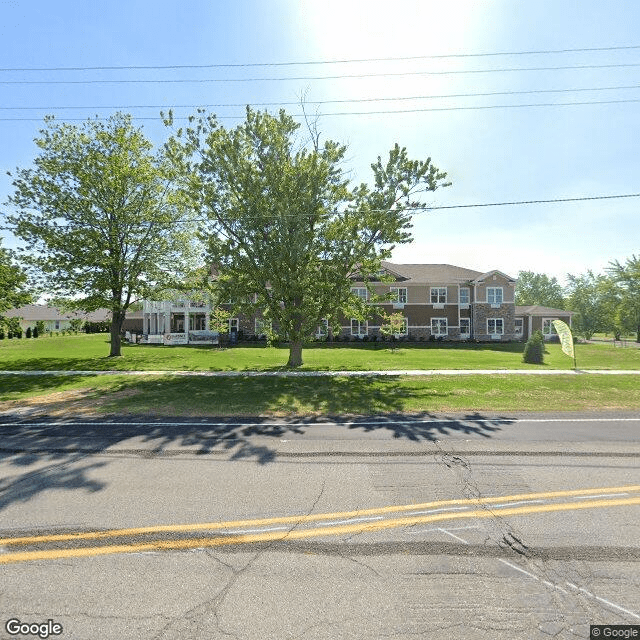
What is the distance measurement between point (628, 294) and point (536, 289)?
52158 mm

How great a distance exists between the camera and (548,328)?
4681 centimetres

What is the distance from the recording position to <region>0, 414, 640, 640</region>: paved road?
123 inches

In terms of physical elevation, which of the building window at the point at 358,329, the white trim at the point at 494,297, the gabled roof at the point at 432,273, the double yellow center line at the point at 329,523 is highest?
the gabled roof at the point at 432,273

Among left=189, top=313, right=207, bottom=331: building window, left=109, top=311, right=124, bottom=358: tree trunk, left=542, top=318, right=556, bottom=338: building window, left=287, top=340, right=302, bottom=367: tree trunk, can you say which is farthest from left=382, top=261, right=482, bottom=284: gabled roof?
left=109, top=311, right=124, bottom=358: tree trunk

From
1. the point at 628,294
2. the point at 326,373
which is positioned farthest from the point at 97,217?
the point at 628,294

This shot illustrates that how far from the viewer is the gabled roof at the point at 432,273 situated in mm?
42969

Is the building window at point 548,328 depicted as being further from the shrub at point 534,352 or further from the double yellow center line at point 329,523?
the double yellow center line at point 329,523

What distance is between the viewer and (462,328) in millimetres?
42875

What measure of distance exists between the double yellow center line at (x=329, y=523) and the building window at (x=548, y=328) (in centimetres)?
4611

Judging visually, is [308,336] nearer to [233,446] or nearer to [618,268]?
[233,446]

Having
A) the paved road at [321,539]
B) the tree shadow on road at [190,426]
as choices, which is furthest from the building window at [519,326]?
the paved road at [321,539]

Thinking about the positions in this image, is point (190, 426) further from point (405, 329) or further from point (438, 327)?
point (438, 327)

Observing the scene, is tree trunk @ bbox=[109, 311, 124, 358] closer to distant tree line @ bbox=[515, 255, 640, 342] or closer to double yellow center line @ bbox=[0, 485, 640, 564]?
double yellow center line @ bbox=[0, 485, 640, 564]

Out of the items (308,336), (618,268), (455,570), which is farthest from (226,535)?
(618,268)
